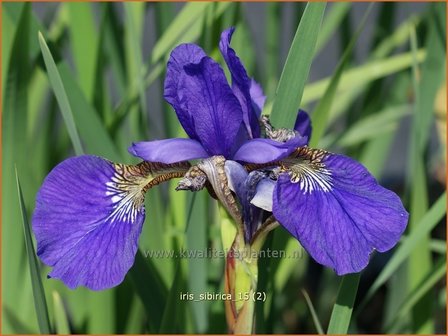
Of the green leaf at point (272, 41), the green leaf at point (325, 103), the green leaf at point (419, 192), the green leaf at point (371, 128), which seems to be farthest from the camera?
the green leaf at point (272, 41)

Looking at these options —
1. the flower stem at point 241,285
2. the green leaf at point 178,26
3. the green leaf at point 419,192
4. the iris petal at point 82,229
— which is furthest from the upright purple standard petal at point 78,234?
the green leaf at point 419,192

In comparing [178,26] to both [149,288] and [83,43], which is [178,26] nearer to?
[83,43]

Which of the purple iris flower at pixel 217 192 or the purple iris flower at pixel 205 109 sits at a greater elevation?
the purple iris flower at pixel 205 109

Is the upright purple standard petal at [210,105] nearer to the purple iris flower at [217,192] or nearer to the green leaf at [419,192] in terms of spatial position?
the purple iris flower at [217,192]

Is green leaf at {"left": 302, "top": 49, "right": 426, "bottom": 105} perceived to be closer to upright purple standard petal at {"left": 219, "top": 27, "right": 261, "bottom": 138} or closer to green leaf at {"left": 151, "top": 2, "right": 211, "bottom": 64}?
green leaf at {"left": 151, "top": 2, "right": 211, "bottom": 64}

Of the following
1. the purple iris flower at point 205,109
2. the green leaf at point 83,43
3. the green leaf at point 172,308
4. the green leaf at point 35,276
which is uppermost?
the green leaf at point 83,43

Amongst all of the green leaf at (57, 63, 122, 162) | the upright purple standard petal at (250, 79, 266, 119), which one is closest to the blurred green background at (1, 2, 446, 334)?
the green leaf at (57, 63, 122, 162)

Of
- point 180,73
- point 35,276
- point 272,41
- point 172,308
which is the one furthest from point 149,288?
point 272,41
